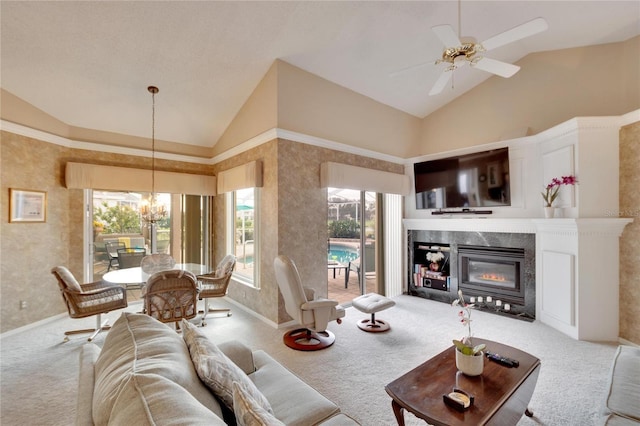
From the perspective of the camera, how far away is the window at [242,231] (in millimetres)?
4961

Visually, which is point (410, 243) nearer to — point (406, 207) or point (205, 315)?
point (406, 207)

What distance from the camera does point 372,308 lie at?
363 cm

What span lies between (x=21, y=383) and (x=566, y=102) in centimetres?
731

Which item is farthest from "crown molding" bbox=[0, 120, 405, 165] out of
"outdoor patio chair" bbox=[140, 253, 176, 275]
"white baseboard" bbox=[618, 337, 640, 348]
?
"white baseboard" bbox=[618, 337, 640, 348]

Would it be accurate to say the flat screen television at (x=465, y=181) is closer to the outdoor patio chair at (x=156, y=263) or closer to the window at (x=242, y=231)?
the window at (x=242, y=231)

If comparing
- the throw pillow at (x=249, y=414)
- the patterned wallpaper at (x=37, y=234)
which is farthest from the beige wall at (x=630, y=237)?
the patterned wallpaper at (x=37, y=234)

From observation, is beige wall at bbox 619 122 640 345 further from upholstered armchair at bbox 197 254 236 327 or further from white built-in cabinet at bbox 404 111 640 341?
upholstered armchair at bbox 197 254 236 327

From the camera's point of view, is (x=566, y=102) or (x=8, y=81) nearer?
(x=8, y=81)

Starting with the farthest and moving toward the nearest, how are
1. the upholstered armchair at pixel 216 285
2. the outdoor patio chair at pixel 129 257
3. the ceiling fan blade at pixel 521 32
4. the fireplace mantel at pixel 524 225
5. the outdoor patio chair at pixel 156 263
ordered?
the outdoor patio chair at pixel 129 257 → the upholstered armchair at pixel 216 285 → the outdoor patio chair at pixel 156 263 → the fireplace mantel at pixel 524 225 → the ceiling fan blade at pixel 521 32

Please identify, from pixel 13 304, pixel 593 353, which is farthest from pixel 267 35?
pixel 593 353

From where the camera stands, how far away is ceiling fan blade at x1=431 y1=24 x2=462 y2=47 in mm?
2158

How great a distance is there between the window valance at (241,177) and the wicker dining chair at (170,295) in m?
1.61

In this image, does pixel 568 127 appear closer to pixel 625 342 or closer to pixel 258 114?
pixel 625 342

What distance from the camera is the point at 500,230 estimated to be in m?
4.49
